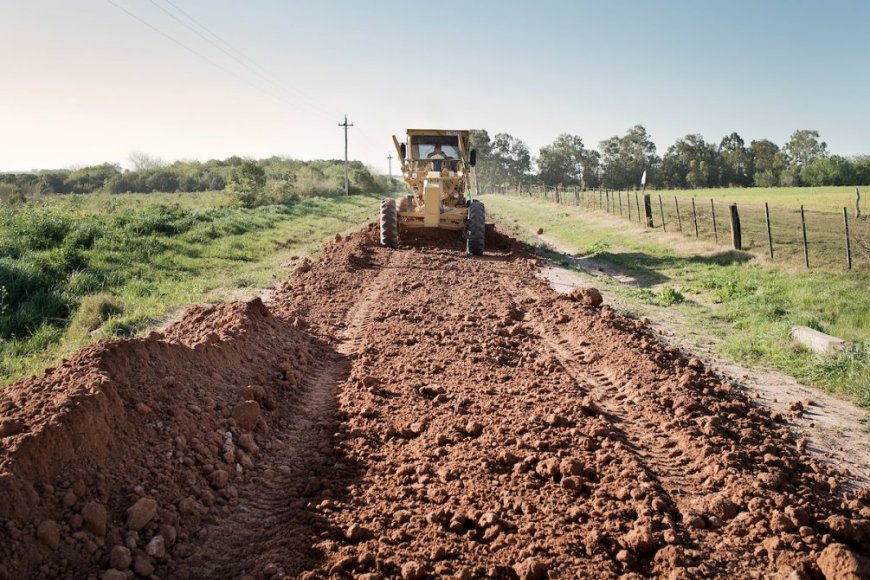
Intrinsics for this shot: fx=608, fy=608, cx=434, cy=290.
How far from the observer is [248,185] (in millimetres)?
38812

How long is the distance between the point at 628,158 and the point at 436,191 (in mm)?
84640

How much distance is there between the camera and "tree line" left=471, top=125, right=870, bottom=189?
7581cm

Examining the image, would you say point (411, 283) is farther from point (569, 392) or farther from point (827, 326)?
point (827, 326)

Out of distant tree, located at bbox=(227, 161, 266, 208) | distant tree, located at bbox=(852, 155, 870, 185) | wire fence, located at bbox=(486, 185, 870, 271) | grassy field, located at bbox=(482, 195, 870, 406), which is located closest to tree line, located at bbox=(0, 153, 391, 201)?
distant tree, located at bbox=(227, 161, 266, 208)

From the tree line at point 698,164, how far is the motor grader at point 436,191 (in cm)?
5642

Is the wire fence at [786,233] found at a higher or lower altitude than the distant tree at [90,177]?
lower

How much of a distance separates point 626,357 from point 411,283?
5.31 m

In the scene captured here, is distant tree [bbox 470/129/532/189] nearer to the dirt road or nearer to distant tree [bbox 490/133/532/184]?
distant tree [bbox 490/133/532/184]

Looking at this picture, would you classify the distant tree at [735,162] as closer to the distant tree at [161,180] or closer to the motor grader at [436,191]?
the distant tree at [161,180]

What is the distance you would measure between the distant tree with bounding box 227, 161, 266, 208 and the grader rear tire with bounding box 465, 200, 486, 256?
23.4m

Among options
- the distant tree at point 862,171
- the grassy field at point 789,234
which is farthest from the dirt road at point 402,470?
the distant tree at point 862,171

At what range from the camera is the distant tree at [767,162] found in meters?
80.4

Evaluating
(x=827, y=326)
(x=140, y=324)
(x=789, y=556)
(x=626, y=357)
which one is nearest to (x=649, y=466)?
(x=789, y=556)

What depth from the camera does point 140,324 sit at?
28.0ft
